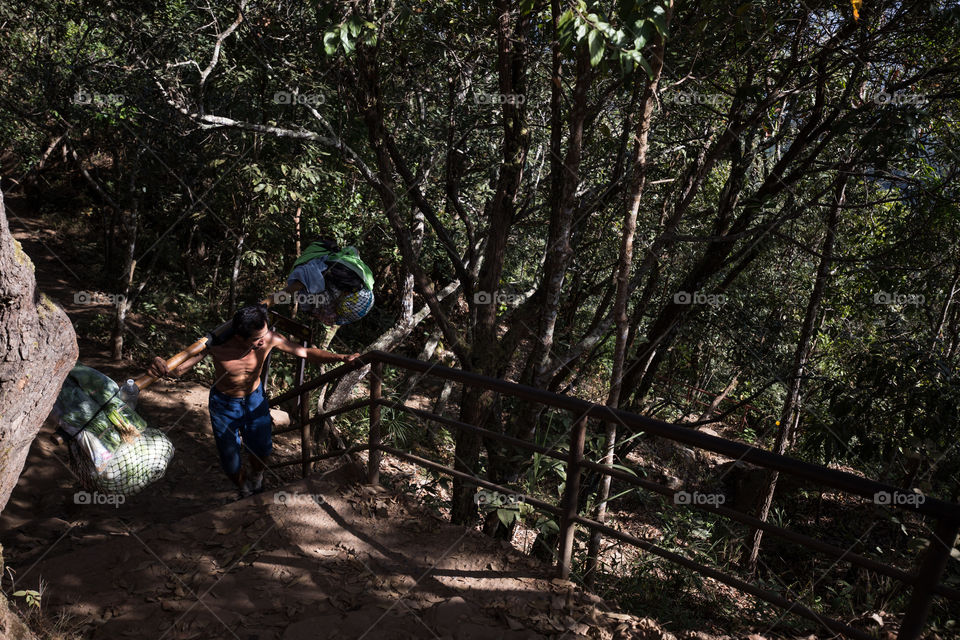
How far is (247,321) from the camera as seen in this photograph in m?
4.06

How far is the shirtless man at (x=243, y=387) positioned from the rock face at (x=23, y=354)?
1379 millimetres

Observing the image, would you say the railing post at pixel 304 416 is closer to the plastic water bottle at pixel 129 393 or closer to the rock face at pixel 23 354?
the plastic water bottle at pixel 129 393

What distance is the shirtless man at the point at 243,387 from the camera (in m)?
4.12

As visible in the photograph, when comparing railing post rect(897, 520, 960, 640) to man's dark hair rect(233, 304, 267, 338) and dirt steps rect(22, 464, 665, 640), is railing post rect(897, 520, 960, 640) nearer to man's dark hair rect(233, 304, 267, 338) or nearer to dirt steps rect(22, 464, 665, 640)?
dirt steps rect(22, 464, 665, 640)

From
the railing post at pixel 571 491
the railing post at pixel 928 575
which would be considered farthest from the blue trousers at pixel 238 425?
the railing post at pixel 928 575

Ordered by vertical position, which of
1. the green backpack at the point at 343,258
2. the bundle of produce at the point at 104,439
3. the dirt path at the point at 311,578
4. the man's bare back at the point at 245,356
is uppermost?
the green backpack at the point at 343,258

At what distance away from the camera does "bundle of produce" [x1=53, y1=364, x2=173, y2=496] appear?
3.20 metres

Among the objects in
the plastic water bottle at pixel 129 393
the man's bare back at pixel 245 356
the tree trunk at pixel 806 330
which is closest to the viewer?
the plastic water bottle at pixel 129 393

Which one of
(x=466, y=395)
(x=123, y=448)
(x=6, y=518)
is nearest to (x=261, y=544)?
(x=123, y=448)

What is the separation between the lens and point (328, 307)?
3865mm

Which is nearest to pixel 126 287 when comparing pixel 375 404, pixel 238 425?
pixel 238 425

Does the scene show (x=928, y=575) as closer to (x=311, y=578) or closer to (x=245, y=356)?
(x=311, y=578)

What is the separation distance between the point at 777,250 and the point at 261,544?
892 centimetres

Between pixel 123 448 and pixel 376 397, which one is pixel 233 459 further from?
pixel 376 397
